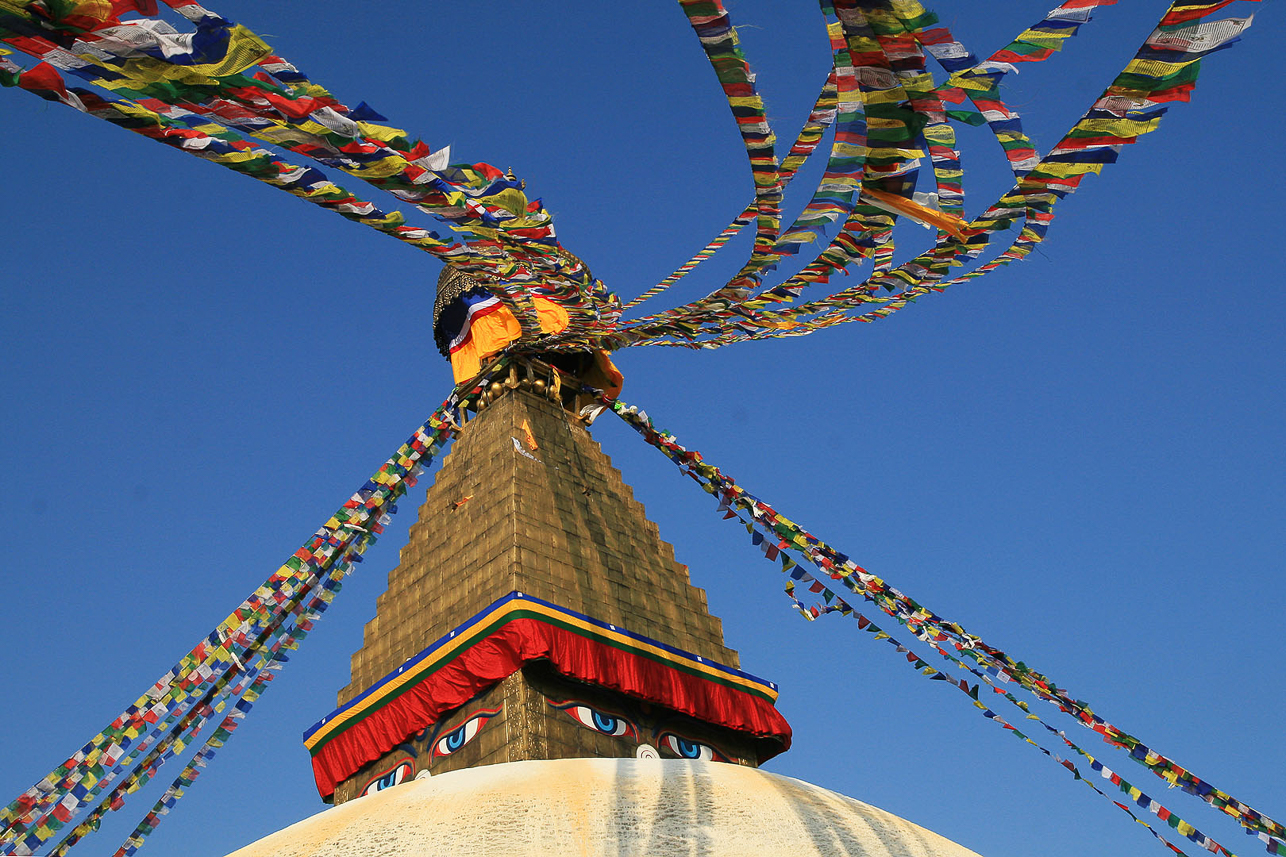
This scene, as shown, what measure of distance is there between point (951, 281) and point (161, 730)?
749 centimetres

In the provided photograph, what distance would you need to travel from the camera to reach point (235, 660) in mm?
9844

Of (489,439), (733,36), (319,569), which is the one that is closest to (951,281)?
(733,36)

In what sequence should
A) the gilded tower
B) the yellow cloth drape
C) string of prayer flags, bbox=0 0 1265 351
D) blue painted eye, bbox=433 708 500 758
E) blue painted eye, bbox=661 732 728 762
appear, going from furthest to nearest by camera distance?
the yellow cloth drape < blue painted eye, bbox=661 732 728 762 < the gilded tower < blue painted eye, bbox=433 708 500 758 < string of prayer flags, bbox=0 0 1265 351

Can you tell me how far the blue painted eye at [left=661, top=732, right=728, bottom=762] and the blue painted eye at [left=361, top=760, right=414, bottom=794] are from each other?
7.84 ft

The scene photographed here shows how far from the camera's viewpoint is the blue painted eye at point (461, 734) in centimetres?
926

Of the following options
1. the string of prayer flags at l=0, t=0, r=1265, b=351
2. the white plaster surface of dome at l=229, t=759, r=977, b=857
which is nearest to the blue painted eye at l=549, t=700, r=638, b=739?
the white plaster surface of dome at l=229, t=759, r=977, b=857

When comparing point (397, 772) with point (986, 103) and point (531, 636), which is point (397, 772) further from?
point (986, 103)

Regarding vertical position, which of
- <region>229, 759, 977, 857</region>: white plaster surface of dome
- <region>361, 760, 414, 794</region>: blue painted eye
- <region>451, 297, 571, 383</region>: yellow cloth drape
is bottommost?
<region>229, 759, 977, 857</region>: white plaster surface of dome

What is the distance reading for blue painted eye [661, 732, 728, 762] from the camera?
10141 mm

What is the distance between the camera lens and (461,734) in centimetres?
941

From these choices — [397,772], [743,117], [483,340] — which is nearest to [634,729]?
[397,772]

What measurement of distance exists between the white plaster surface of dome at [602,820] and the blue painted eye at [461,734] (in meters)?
2.45

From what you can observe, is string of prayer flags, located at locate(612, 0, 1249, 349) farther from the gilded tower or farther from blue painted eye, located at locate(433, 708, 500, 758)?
blue painted eye, located at locate(433, 708, 500, 758)

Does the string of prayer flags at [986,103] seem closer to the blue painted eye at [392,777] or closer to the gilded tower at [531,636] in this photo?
the gilded tower at [531,636]
